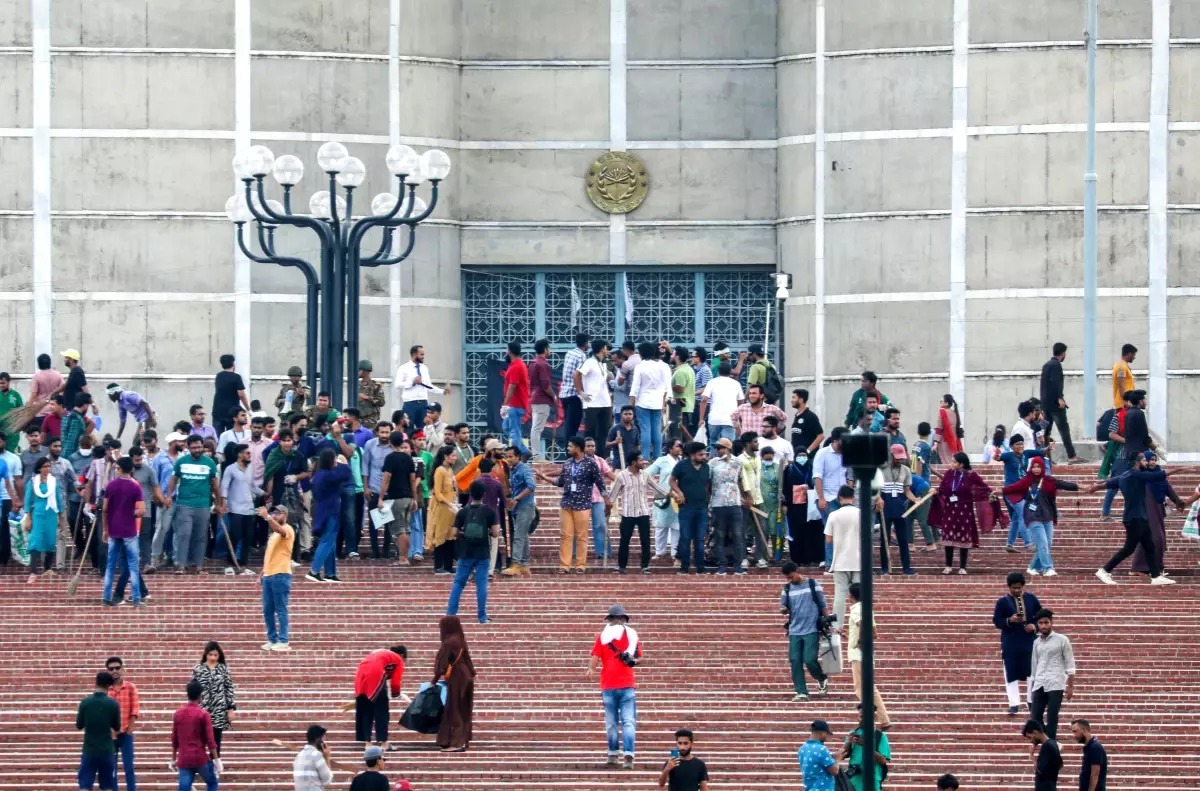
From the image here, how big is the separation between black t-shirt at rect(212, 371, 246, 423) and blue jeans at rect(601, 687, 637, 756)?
11.5m

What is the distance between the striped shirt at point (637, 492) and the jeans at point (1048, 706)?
6637 millimetres

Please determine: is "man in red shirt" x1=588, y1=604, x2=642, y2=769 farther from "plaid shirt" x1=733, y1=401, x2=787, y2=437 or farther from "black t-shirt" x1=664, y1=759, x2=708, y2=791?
"plaid shirt" x1=733, y1=401, x2=787, y2=437

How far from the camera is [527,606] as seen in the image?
2478cm

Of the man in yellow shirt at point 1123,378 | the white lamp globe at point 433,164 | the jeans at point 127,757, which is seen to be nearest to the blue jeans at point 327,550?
the white lamp globe at point 433,164

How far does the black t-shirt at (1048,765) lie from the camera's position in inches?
724

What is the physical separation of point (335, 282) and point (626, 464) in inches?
152

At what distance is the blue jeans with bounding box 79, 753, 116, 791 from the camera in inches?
747

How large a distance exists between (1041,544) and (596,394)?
6099 millimetres

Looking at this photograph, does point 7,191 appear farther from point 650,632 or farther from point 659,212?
point 650,632

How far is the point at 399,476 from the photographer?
26906mm

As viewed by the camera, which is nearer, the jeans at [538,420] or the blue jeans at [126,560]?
the blue jeans at [126,560]

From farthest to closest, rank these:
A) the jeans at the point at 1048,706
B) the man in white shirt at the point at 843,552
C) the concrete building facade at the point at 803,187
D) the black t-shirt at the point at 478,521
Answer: the concrete building facade at the point at 803,187 < the black t-shirt at the point at 478,521 < the man in white shirt at the point at 843,552 < the jeans at the point at 1048,706

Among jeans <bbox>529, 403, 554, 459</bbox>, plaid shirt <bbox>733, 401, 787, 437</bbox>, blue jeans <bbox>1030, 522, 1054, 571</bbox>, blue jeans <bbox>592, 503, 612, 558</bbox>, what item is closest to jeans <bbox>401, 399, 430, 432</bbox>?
jeans <bbox>529, 403, 554, 459</bbox>

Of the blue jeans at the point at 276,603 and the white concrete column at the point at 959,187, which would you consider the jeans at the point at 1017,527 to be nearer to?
the blue jeans at the point at 276,603
